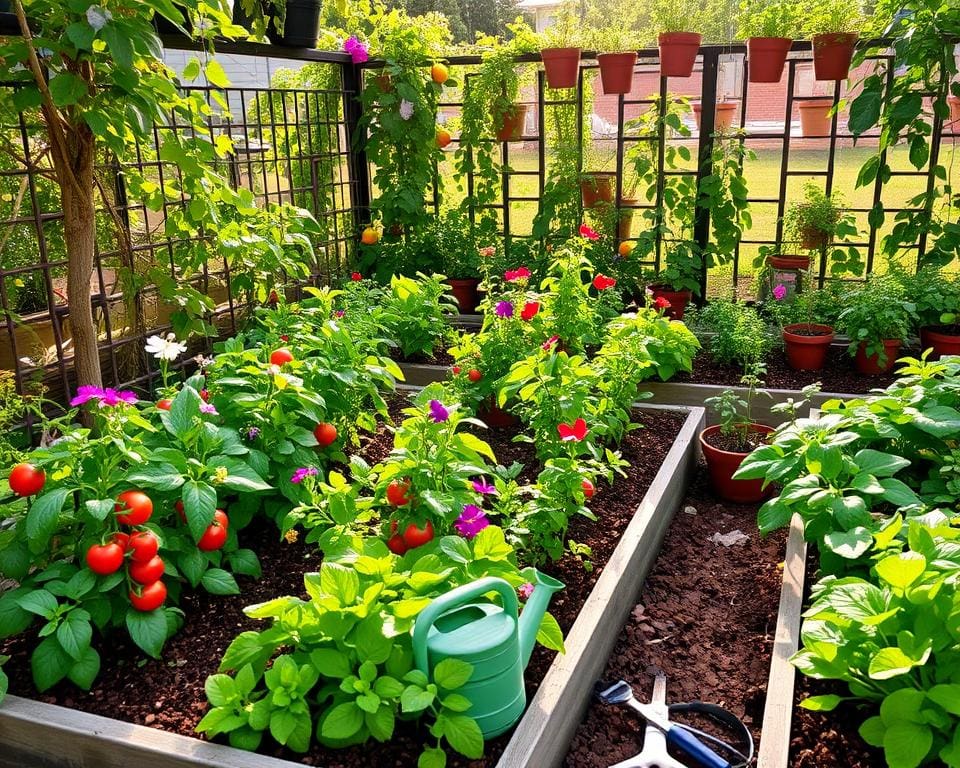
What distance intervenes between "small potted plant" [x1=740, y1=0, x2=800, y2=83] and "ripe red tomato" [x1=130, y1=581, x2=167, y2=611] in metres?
3.94

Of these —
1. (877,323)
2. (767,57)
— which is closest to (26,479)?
(877,323)

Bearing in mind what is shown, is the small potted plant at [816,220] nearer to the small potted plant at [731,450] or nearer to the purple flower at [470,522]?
the small potted plant at [731,450]

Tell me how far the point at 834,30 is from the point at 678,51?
0.77m

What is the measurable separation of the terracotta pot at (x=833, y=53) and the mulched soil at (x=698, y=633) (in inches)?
102

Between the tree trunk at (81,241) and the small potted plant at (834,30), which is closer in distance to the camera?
the tree trunk at (81,241)

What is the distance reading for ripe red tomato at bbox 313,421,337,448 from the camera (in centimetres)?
254

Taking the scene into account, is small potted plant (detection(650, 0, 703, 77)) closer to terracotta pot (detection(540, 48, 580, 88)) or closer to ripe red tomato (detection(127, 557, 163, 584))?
terracotta pot (detection(540, 48, 580, 88))

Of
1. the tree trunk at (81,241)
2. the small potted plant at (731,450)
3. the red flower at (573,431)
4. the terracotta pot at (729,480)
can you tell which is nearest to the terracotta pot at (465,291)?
the small potted plant at (731,450)

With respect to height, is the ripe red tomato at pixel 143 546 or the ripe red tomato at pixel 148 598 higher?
the ripe red tomato at pixel 143 546

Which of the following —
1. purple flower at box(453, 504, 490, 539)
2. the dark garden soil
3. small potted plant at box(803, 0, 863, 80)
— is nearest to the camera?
the dark garden soil

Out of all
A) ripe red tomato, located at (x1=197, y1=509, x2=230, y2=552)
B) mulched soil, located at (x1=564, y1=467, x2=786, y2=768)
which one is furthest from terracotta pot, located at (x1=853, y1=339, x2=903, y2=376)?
ripe red tomato, located at (x1=197, y1=509, x2=230, y2=552)

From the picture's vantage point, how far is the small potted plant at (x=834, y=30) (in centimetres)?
418

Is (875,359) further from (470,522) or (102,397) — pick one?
(102,397)

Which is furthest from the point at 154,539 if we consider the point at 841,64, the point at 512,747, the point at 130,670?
the point at 841,64
